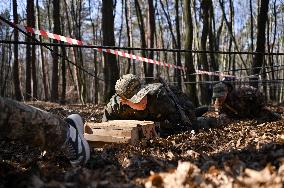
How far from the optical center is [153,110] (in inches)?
230

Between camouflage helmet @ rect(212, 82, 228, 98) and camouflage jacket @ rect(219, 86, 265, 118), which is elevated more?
camouflage helmet @ rect(212, 82, 228, 98)

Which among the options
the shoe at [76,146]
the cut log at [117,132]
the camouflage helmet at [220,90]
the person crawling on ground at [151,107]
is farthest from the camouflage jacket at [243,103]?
the shoe at [76,146]

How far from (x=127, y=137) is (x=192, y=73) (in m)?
6.95

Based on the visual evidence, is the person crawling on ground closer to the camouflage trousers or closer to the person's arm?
the person's arm

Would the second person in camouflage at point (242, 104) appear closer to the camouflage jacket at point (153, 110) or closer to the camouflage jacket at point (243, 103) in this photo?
Result: the camouflage jacket at point (243, 103)

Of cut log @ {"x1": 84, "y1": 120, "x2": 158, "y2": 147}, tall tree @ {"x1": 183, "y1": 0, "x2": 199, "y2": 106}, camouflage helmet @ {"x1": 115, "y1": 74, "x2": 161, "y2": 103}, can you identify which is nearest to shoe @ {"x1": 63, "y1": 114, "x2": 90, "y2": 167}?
cut log @ {"x1": 84, "y1": 120, "x2": 158, "y2": 147}

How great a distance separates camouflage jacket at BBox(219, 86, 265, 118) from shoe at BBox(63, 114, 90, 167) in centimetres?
529

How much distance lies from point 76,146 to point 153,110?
272 centimetres

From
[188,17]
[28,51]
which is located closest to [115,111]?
[188,17]

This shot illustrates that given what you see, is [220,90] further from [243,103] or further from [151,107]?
[151,107]

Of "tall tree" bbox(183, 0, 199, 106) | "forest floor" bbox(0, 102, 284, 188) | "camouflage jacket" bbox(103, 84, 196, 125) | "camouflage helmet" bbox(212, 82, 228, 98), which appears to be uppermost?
"tall tree" bbox(183, 0, 199, 106)

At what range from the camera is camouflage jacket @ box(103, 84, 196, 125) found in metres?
5.75

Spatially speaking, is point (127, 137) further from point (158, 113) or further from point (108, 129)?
point (158, 113)

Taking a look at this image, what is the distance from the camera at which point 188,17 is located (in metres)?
11.8
